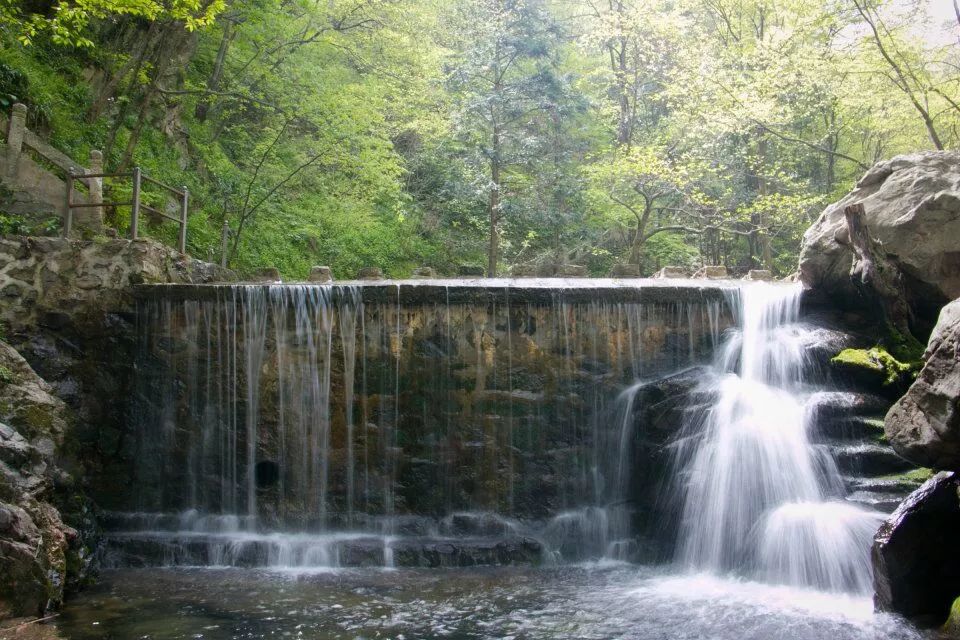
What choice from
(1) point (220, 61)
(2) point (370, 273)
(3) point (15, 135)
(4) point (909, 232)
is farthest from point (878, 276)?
(1) point (220, 61)

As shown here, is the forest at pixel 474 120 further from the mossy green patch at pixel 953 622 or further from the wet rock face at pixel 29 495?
the mossy green patch at pixel 953 622

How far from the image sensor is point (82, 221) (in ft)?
41.3

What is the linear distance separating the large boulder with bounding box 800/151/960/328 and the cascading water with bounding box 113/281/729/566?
1543 millimetres

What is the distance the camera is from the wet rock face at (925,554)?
235 inches

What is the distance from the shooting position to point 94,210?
12.6 meters

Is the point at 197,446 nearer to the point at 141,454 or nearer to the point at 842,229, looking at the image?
the point at 141,454

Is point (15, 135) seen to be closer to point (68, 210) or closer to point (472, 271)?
point (68, 210)

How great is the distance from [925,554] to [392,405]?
6170 millimetres

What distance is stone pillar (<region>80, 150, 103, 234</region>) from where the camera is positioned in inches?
484

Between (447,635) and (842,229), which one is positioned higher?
(842,229)

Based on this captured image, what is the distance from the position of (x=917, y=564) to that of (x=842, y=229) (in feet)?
16.2

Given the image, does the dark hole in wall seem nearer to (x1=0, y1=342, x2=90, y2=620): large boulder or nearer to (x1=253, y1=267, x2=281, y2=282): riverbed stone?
(x1=0, y1=342, x2=90, y2=620): large boulder

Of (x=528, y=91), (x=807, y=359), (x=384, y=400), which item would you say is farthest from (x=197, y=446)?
(x=528, y=91)

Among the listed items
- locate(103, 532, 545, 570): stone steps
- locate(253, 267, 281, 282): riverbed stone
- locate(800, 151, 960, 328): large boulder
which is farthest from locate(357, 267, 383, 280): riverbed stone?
locate(800, 151, 960, 328): large boulder
